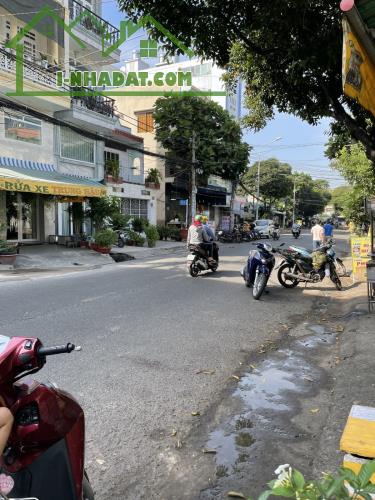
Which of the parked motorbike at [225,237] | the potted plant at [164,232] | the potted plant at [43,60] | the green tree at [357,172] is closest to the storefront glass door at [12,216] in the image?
the potted plant at [43,60]

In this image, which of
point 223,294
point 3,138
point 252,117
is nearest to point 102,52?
point 3,138

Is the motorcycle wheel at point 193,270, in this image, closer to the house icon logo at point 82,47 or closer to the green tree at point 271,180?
the house icon logo at point 82,47

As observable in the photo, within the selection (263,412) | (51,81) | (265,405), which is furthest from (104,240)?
(263,412)

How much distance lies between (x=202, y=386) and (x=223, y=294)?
16.0ft

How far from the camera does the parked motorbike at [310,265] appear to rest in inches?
385

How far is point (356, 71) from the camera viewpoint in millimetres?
3619

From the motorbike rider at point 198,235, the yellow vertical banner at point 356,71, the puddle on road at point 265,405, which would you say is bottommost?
the puddle on road at point 265,405

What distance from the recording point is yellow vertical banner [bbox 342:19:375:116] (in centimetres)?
341

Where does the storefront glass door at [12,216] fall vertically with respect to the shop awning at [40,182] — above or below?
below

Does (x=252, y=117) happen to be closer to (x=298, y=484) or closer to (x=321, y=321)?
(x=321, y=321)

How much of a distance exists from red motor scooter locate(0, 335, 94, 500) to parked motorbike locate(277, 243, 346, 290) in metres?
8.41

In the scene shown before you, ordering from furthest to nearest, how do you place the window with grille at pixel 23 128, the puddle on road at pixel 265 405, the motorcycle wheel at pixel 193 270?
the window with grille at pixel 23 128, the motorcycle wheel at pixel 193 270, the puddle on road at pixel 265 405

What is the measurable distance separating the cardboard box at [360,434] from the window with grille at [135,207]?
24.3 meters

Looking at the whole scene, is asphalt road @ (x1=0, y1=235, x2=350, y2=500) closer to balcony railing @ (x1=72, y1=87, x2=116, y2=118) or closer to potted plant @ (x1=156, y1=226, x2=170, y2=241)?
balcony railing @ (x1=72, y1=87, x2=116, y2=118)
